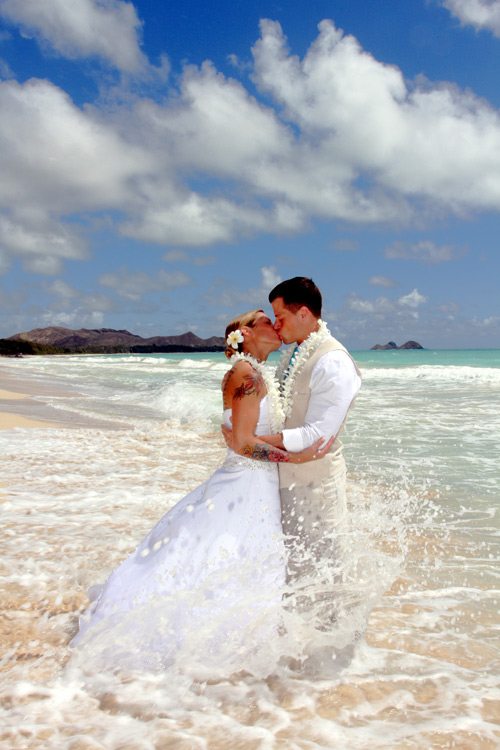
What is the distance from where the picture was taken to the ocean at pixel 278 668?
3.28 m

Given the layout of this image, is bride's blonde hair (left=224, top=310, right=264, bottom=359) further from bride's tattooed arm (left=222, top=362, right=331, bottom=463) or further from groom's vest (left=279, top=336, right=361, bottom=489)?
groom's vest (left=279, top=336, right=361, bottom=489)

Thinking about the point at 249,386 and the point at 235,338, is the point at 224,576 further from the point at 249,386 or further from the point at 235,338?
the point at 235,338

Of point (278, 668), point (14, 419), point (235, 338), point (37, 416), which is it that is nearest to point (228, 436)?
point (235, 338)

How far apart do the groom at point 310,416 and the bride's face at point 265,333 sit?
46 mm

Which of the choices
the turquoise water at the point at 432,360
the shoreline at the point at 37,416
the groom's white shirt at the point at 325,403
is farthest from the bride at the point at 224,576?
the turquoise water at the point at 432,360

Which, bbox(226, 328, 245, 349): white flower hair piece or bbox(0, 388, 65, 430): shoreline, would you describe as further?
bbox(0, 388, 65, 430): shoreline

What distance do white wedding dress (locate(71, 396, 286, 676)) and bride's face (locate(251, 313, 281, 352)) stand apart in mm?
346

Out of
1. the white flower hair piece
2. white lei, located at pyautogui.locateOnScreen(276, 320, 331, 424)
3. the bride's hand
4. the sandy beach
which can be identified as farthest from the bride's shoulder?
the sandy beach

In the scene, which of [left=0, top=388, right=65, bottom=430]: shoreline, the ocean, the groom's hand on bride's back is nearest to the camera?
the ocean

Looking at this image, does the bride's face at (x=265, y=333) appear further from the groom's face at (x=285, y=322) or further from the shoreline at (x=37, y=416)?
the shoreline at (x=37, y=416)

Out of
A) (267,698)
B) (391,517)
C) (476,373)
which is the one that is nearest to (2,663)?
(267,698)

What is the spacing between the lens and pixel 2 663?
394 centimetres

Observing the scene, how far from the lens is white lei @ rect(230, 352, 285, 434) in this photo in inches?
145

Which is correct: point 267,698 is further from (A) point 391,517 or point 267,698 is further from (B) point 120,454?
(B) point 120,454
